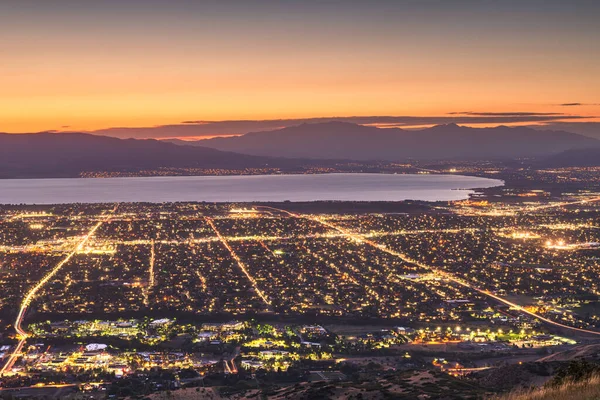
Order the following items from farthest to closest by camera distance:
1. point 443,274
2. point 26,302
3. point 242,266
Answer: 1. point 242,266
2. point 443,274
3. point 26,302

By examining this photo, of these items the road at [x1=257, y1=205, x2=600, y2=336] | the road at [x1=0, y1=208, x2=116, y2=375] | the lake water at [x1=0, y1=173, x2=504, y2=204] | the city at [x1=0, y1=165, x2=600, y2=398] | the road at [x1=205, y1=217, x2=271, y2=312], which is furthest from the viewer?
the lake water at [x1=0, y1=173, x2=504, y2=204]

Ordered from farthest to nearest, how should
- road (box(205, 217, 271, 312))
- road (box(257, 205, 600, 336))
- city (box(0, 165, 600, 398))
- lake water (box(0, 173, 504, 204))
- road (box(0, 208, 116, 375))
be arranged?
1. lake water (box(0, 173, 504, 204))
2. road (box(205, 217, 271, 312))
3. road (box(257, 205, 600, 336))
4. road (box(0, 208, 116, 375))
5. city (box(0, 165, 600, 398))

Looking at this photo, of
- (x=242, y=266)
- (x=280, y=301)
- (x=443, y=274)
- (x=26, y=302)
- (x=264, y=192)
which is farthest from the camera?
(x=264, y=192)

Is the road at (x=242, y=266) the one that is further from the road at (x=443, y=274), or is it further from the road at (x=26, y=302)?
→ the road at (x=26, y=302)

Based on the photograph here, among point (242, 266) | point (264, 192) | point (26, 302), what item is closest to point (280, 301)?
point (242, 266)

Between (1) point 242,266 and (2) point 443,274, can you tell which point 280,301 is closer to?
(1) point 242,266

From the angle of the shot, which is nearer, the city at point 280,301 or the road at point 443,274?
the city at point 280,301

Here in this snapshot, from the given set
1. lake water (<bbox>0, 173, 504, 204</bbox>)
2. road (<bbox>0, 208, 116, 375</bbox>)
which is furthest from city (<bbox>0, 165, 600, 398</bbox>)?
lake water (<bbox>0, 173, 504, 204</bbox>)

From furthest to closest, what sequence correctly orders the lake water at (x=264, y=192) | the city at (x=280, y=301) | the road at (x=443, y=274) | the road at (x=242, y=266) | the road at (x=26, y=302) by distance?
the lake water at (x=264, y=192)
the road at (x=242, y=266)
the road at (x=443, y=274)
the road at (x=26, y=302)
the city at (x=280, y=301)

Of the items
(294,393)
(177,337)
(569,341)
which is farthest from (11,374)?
(569,341)

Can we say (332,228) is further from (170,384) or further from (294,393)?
(294,393)

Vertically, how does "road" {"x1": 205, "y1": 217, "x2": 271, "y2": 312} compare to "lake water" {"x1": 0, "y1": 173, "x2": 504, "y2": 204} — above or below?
above

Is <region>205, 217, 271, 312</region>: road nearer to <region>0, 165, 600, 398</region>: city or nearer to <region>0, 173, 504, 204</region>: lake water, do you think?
<region>0, 165, 600, 398</region>: city

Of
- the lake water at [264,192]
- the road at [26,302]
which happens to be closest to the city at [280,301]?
the road at [26,302]
